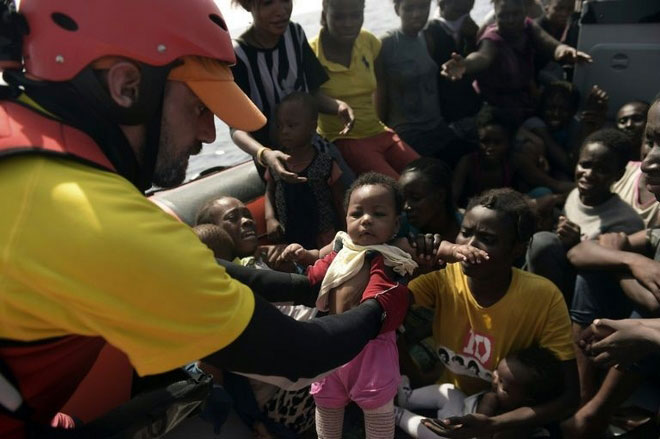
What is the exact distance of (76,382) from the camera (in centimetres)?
129

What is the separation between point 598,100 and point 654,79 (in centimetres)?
42

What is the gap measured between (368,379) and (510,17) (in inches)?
105

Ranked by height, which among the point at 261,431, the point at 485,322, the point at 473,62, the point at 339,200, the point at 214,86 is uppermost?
the point at 214,86

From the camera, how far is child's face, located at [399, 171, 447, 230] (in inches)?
101

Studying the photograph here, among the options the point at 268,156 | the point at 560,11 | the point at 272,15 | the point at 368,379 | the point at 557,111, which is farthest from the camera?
the point at 560,11

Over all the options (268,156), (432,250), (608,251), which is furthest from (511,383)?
(268,156)

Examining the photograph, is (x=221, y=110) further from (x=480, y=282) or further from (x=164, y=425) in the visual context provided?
(x=480, y=282)

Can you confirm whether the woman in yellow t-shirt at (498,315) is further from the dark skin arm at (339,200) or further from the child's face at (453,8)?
the child's face at (453,8)

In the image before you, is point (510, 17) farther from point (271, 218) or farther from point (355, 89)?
point (271, 218)

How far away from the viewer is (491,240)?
198 cm

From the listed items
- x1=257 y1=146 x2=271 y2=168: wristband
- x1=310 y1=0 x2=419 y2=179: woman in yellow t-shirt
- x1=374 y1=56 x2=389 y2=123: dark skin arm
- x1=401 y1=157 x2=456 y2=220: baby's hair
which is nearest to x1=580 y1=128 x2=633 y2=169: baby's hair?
x1=401 y1=157 x2=456 y2=220: baby's hair

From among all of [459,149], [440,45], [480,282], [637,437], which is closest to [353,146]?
[459,149]

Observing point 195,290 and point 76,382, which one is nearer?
point 195,290

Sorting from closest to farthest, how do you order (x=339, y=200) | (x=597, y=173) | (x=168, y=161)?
(x=168, y=161) < (x=597, y=173) < (x=339, y=200)
